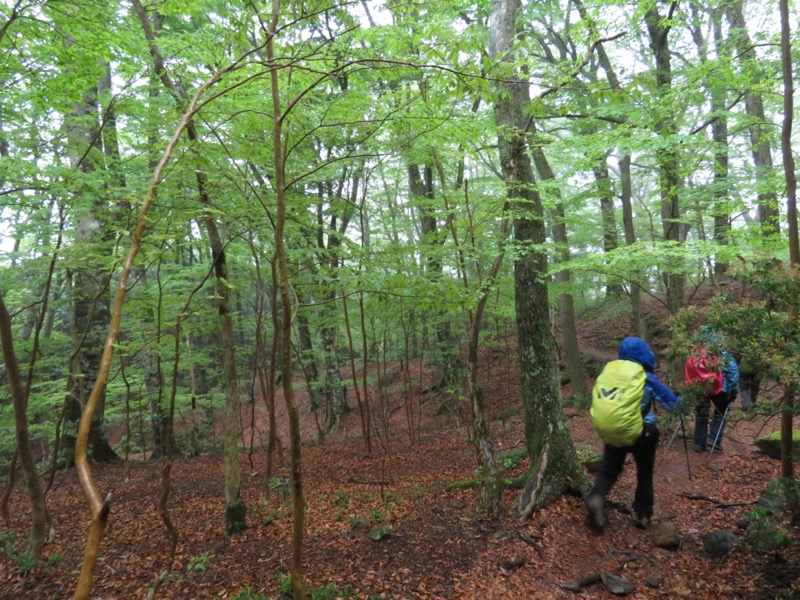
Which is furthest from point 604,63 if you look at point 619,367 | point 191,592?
point 191,592

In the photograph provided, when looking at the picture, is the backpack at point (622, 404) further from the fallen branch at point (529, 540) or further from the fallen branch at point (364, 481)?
the fallen branch at point (364, 481)

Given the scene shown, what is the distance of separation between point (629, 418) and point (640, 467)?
0.76 metres

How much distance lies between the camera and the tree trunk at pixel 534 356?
5016 millimetres

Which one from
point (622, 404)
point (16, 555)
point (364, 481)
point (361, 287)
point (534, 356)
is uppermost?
point (361, 287)

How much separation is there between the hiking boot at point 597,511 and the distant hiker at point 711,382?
1.46 m

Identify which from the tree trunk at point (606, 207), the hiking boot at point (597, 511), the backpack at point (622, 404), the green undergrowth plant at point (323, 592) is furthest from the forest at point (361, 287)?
the tree trunk at point (606, 207)

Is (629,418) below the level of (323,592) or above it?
above

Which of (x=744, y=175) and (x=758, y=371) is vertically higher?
(x=744, y=175)

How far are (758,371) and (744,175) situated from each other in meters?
6.49

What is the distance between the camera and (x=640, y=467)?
4445mm

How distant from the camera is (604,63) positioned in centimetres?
1061

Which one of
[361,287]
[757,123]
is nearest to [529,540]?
[361,287]

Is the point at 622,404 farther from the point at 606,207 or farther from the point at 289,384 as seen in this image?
the point at 606,207

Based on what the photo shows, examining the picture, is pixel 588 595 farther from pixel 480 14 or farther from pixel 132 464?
pixel 480 14
